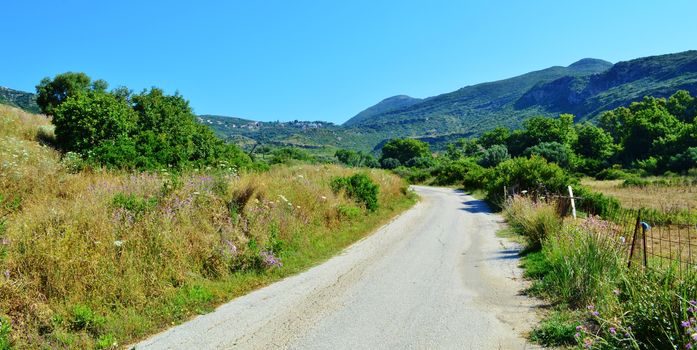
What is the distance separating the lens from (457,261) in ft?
35.3

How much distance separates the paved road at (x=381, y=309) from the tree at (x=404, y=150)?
9867 centimetres

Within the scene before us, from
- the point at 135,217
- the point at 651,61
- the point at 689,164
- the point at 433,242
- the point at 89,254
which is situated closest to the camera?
the point at 89,254

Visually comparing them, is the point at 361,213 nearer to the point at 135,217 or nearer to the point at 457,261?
the point at 457,261

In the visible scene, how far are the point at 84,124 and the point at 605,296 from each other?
18687 millimetres

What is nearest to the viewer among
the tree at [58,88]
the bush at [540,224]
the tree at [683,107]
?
the bush at [540,224]

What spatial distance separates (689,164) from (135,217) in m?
61.0

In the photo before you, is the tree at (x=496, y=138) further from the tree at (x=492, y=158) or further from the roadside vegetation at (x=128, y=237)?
the roadside vegetation at (x=128, y=237)

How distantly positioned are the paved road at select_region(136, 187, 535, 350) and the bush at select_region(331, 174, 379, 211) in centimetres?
731

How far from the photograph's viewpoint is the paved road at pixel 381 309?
18.2ft

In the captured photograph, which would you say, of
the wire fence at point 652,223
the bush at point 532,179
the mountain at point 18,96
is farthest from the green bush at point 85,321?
the mountain at point 18,96

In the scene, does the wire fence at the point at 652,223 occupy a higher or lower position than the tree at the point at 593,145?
lower

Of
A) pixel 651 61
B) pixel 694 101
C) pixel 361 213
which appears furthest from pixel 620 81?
pixel 361 213

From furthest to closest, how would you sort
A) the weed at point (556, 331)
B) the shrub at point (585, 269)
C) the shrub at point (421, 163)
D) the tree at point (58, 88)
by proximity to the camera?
the shrub at point (421, 163), the tree at point (58, 88), the shrub at point (585, 269), the weed at point (556, 331)

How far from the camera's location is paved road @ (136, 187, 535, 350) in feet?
18.2
